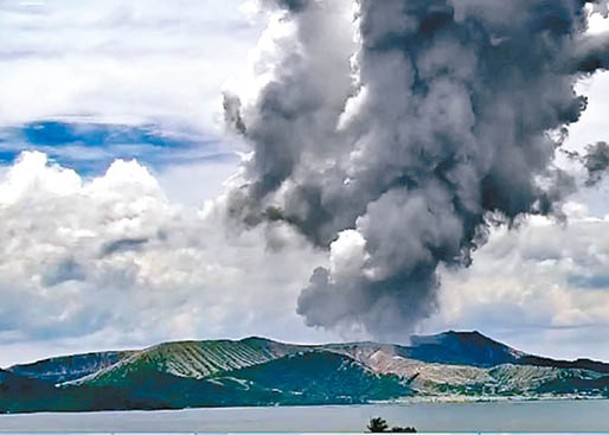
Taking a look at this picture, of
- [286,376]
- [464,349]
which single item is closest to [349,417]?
[286,376]

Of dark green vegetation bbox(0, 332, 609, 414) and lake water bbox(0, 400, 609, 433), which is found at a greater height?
dark green vegetation bbox(0, 332, 609, 414)

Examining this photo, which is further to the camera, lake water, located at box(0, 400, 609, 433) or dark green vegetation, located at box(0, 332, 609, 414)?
lake water, located at box(0, 400, 609, 433)

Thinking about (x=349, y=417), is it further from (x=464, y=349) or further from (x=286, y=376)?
(x=464, y=349)

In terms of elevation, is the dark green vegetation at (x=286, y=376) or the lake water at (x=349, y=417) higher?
the dark green vegetation at (x=286, y=376)

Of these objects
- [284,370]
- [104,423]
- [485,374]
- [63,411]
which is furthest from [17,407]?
[485,374]

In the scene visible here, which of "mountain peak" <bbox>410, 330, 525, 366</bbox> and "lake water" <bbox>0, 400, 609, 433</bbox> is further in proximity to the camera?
"lake water" <bbox>0, 400, 609, 433</bbox>
